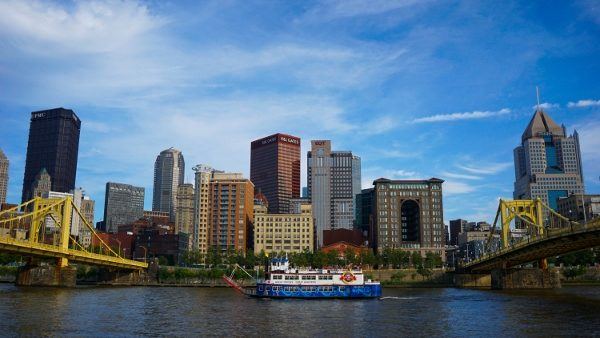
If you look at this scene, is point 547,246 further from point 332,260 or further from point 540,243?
point 332,260

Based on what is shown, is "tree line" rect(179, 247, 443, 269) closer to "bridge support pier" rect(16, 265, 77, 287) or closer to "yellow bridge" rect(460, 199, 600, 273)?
"yellow bridge" rect(460, 199, 600, 273)

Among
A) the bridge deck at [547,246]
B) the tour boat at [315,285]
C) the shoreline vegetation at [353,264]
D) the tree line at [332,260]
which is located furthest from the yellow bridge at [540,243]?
the tree line at [332,260]

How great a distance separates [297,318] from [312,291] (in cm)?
2639

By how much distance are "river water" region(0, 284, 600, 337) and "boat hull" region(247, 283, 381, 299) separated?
121 inches

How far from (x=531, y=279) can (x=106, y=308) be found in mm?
91256

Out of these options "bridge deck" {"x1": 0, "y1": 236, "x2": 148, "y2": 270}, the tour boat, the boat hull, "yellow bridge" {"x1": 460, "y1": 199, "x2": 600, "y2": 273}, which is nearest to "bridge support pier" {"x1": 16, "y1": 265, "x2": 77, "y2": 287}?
"bridge deck" {"x1": 0, "y1": 236, "x2": 148, "y2": 270}

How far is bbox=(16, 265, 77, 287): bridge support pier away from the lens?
11988cm

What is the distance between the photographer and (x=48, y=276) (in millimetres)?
120625

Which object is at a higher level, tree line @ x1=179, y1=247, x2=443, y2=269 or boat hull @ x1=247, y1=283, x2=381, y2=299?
tree line @ x1=179, y1=247, x2=443, y2=269

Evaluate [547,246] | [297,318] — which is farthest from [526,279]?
[297,318]

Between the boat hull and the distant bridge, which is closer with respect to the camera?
the distant bridge

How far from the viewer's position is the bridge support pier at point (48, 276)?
119875mm

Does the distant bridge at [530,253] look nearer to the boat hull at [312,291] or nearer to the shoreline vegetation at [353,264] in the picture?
the shoreline vegetation at [353,264]

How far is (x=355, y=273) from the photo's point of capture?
92562 millimetres
